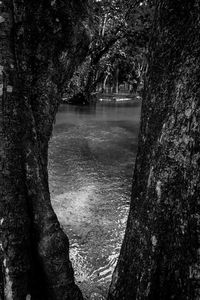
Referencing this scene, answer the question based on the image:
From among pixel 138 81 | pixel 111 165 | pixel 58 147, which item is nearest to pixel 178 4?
pixel 111 165

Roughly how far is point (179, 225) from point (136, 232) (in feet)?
1.16

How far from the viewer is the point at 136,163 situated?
86.7 inches

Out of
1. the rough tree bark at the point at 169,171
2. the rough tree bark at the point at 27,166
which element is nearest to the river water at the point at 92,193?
the rough tree bark at the point at 27,166

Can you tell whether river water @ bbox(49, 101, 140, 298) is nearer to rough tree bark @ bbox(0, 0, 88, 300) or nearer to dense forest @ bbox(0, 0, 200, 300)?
rough tree bark @ bbox(0, 0, 88, 300)

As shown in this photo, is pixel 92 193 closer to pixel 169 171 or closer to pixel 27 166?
pixel 27 166

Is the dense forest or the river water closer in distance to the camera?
the dense forest

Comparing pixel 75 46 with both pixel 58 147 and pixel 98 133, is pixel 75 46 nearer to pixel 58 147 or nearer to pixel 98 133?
pixel 58 147

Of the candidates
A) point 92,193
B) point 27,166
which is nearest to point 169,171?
point 27,166

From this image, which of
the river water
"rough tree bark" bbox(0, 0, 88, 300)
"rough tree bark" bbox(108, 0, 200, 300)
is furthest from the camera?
the river water

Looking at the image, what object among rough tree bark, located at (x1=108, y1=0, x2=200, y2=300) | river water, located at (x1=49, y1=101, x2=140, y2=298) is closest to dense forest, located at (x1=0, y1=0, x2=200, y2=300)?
rough tree bark, located at (x1=108, y1=0, x2=200, y2=300)

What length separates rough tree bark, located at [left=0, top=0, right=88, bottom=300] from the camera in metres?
2.11

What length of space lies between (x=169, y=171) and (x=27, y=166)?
1.08 metres

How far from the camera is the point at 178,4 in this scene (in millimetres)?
1872

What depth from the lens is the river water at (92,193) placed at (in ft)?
11.5
